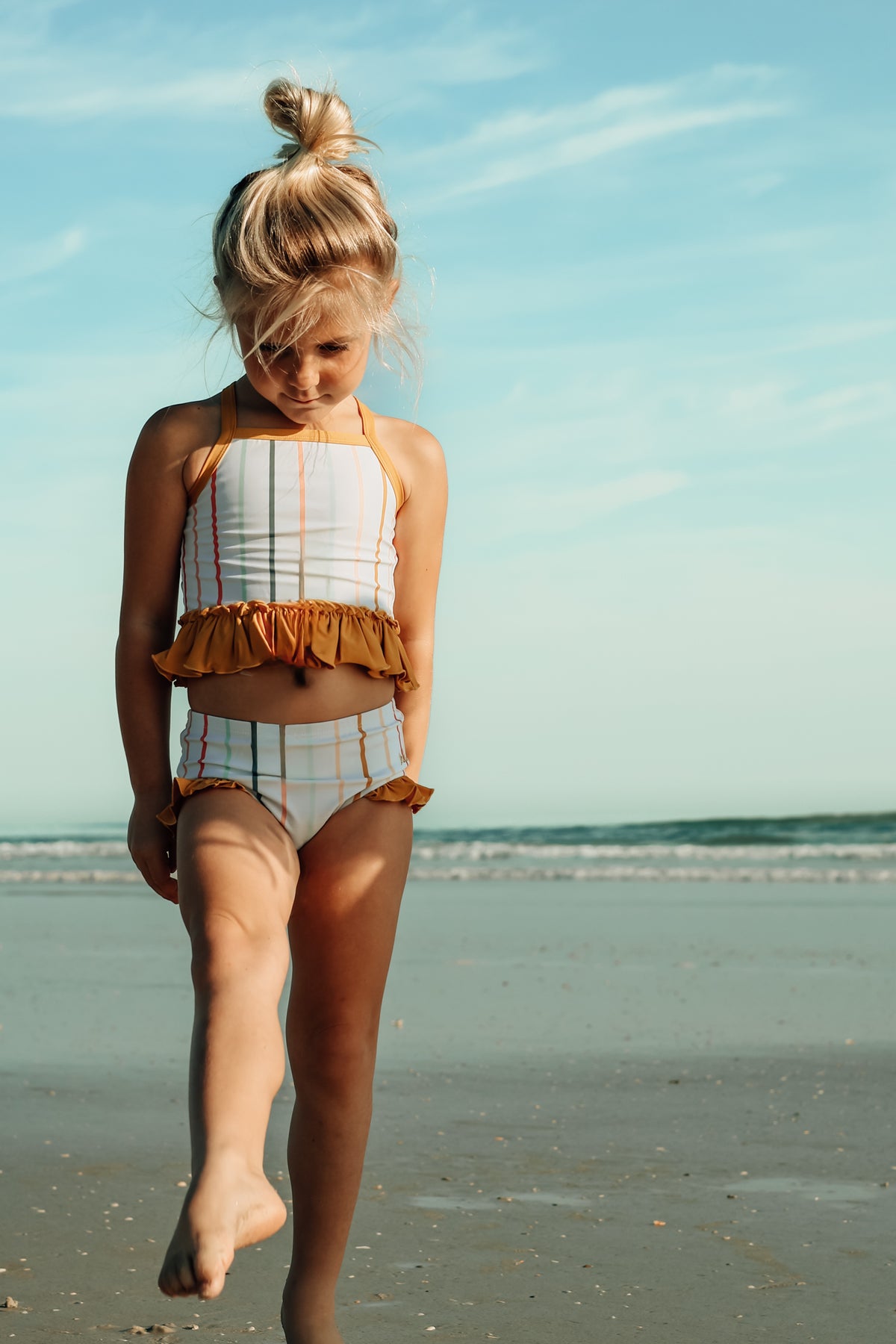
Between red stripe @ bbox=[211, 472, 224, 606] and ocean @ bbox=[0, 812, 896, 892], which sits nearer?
red stripe @ bbox=[211, 472, 224, 606]

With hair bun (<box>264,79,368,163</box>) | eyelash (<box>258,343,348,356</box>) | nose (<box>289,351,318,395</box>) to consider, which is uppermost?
hair bun (<box>264,79,368,163</box>)

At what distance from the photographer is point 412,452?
95.7 inches

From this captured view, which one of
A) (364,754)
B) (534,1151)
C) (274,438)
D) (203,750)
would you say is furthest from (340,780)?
(534,1151)

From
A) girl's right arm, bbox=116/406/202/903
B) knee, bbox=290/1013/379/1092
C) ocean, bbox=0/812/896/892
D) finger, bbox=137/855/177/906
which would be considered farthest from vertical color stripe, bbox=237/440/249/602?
ocean, bbox=0/812/896/892

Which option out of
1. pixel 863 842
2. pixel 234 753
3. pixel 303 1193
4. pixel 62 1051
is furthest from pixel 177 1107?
pixel 863 842

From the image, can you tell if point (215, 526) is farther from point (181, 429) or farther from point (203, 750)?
point (203, 750)

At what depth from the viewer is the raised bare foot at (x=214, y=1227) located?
1.57 m

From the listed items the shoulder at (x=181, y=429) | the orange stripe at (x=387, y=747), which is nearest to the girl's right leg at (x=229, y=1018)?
the orange stripe at (x=387, y=747)

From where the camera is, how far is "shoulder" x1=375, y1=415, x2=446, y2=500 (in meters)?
2.41

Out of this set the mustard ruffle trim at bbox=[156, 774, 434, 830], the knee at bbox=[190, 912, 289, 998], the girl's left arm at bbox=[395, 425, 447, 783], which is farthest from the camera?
the girl's left arm at bbox=[395, 425, 447, 783]

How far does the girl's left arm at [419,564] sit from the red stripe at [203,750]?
39 cm

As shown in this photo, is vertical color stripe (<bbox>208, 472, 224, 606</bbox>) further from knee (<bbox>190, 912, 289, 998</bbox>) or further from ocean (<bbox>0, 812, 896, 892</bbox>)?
ocean (<bbox>0, 812, 896, 892</bbox>)

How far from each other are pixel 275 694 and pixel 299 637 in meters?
0.10

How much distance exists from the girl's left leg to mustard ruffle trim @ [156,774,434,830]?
0.02 metres
